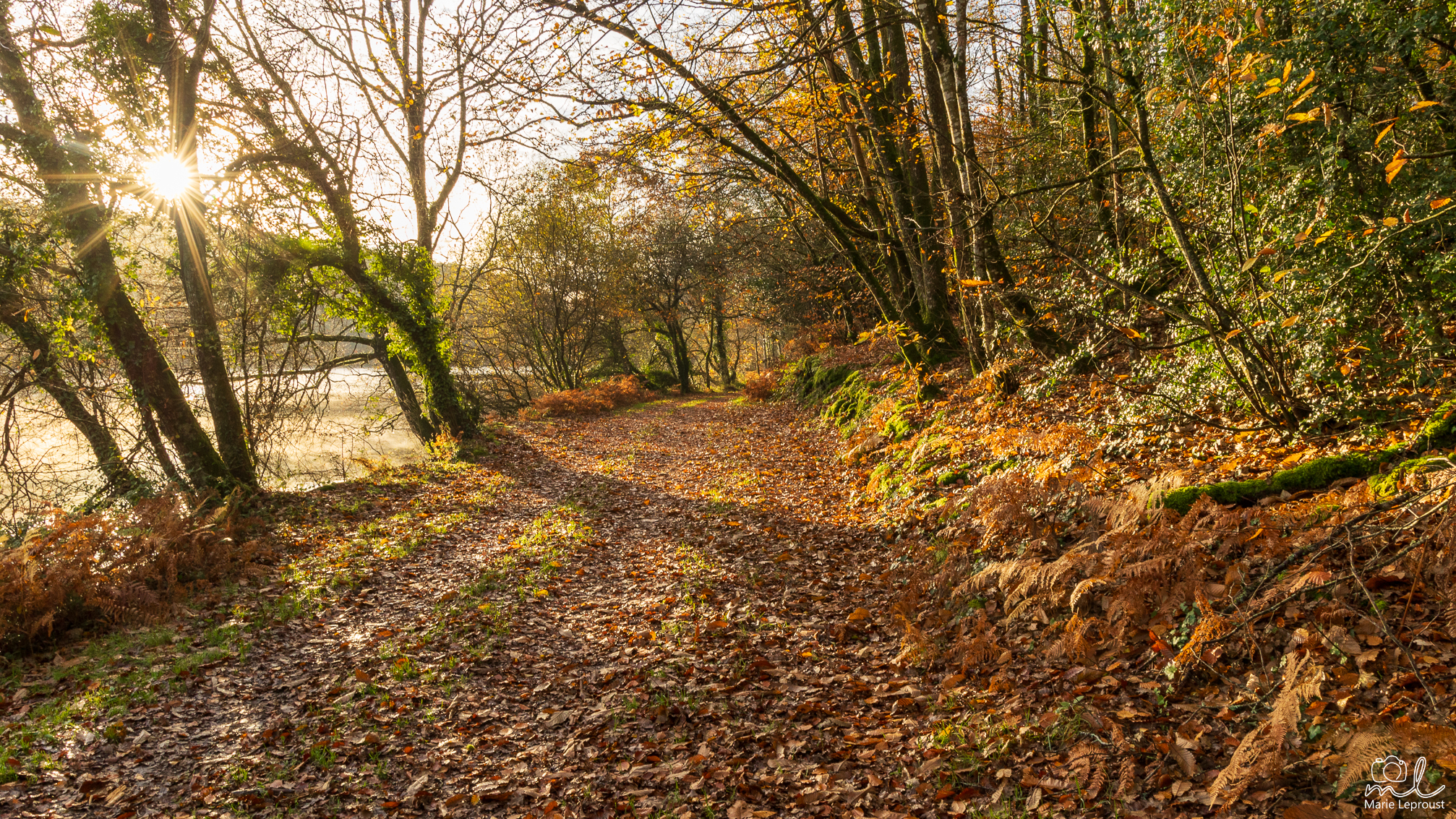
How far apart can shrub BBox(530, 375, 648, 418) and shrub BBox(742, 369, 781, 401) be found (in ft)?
17.7

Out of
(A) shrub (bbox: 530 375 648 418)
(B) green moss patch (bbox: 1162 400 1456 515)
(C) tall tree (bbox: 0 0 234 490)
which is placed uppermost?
(C) tall tree (bbox: 0 0 234 490)

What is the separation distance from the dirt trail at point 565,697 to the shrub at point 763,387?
49.9ft

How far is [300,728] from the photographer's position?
4934 millimetres

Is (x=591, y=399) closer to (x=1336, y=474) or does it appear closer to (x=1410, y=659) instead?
(x=1336, y=474)

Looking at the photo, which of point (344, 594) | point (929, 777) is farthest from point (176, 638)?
point (929, 777)

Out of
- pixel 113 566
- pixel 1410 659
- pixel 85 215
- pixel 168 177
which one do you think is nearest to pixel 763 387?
pixel 168 177

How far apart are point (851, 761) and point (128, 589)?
725 centimetres

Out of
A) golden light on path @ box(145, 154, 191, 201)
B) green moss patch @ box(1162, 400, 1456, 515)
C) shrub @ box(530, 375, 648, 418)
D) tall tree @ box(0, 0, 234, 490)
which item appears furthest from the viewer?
shrub @ box(530, 375, 648, 418)

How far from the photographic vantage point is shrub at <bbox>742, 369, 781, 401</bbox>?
2452 cm

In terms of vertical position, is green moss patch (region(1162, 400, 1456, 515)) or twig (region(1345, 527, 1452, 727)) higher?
green moss patch (region(1162, 400, 1456, 515))

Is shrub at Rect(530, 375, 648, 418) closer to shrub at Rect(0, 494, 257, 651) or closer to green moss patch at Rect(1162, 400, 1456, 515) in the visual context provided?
shrub at Rect(0, 494, 257, 651)

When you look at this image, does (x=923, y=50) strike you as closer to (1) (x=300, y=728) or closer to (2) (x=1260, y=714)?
(2) (x=1260, y=714)

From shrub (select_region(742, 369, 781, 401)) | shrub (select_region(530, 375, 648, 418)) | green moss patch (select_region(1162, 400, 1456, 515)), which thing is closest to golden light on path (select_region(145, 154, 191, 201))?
green moss patch (select_region(1162, 400, 1456, 515))

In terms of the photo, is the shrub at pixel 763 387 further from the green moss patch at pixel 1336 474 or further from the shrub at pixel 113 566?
the green moss patch at pixel 1336 474
